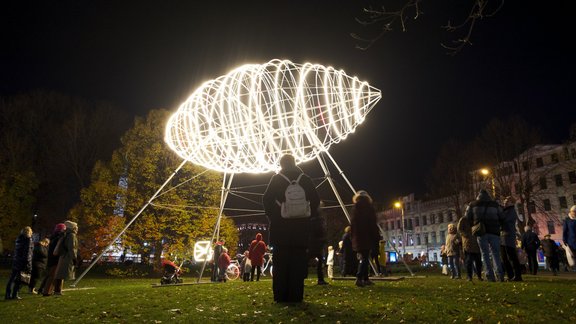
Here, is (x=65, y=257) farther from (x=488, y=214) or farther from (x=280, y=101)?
(x=488, y=214)

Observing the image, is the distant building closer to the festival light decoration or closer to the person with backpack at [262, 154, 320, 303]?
the festival light decoration

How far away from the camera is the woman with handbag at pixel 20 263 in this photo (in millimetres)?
10539

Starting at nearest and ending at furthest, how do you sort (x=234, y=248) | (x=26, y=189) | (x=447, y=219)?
(x=234, y=248)
(x=26, y=189)
(x=447, y=219)

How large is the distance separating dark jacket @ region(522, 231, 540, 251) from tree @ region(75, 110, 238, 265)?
18403 mm

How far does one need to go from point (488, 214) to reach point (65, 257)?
10.9 meters

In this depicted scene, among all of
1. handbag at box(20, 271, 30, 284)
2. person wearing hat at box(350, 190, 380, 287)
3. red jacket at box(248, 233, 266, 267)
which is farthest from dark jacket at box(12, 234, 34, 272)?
person wearing hat at box(350, 190, 380, 287)

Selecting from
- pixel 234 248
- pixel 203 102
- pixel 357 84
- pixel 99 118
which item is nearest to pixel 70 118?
pixel 99 118

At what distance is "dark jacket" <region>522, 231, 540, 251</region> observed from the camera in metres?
16.0

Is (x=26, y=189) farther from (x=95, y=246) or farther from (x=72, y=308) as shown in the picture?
(x=72, y=308)

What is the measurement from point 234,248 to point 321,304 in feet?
79.6

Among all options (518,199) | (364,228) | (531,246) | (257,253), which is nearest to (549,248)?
(531,246)

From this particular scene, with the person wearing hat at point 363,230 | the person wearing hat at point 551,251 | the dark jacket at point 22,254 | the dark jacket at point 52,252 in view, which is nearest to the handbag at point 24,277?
the dark jacket at point 22,254

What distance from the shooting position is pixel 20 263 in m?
10.7

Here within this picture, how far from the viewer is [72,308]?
769 centimetres
